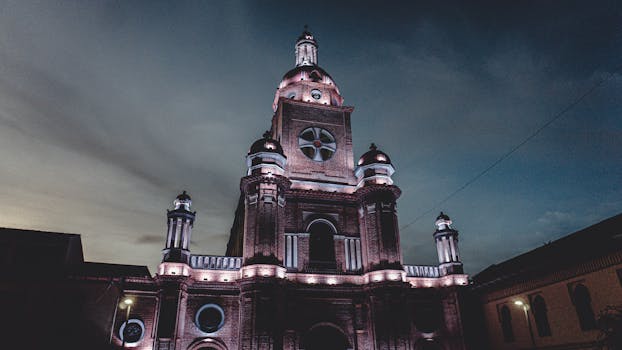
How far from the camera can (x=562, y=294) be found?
24.7 meters

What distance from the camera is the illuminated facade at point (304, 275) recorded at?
84.9 feet

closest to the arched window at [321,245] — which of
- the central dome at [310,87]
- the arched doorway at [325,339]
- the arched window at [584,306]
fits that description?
the arched doorway at [325,339]

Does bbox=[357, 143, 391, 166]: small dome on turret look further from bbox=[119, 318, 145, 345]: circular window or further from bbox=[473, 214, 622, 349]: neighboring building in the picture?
bbox=[119, 318, 145, 345]: circular window

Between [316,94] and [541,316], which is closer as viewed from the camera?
[541,316]

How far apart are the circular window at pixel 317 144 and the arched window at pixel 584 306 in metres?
19.5

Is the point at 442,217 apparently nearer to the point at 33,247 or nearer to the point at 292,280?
the point at 292,280

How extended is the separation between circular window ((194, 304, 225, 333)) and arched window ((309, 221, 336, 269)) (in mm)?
6992

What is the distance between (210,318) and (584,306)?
22009 mm

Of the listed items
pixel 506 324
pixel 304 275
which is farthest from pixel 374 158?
pixel 506 324

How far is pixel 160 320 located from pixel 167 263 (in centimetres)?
343

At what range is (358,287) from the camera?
29.2 metres

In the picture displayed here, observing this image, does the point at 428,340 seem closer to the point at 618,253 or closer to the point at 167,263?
the point at 618,253

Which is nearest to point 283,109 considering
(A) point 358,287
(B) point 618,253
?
(A) point 358,287

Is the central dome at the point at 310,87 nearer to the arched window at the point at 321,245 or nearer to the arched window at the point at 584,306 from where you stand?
the arched window at the point at 321,245
